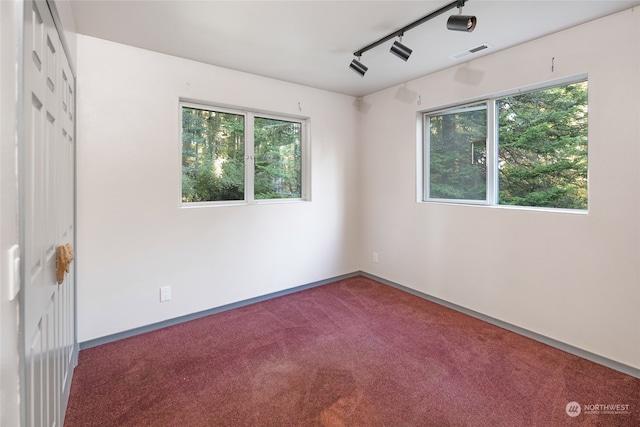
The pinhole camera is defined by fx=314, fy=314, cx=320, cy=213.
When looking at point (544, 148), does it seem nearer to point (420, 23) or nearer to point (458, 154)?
point (458, 154)

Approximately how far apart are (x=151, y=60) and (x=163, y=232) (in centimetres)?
151

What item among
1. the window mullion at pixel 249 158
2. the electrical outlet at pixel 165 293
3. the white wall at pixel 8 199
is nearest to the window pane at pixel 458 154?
the window mullion at pixel 249 158

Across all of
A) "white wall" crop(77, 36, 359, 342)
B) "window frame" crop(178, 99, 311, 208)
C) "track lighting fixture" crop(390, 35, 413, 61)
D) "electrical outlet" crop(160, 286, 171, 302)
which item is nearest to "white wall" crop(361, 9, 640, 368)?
"track lighting fixture" crop(390, 35, 413, 61)

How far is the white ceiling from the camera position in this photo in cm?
210

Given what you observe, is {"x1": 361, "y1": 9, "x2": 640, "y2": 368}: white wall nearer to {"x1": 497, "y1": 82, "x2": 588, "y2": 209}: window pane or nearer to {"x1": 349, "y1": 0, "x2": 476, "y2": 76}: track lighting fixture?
{"x1": 497, "y1": 82, "x2": 588, "y2": 209}: window pane

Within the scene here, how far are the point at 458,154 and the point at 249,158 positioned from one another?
2.24 m

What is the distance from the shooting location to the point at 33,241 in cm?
104

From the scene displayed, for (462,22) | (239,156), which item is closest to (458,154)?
(462,22)

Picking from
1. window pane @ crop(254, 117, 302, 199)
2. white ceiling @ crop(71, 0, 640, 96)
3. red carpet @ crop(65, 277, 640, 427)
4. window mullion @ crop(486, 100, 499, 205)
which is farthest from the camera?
window pane @ crop(254, 117, 302, 199)

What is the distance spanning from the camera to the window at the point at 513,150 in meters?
2.53

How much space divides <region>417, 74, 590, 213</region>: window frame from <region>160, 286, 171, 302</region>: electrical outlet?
2780 mm

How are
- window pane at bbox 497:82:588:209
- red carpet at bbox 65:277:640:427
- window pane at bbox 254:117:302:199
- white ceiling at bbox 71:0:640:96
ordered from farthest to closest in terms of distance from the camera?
1. window pane at bbox 254:117:302:199
2. window pane at bbox 497:82:588:209
3. white ceiling at bbox 71:0:640:96
4. red carpet at bbox 65:277:640:427

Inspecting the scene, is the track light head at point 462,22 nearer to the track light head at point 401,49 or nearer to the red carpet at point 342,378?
the track light head at point 401,49

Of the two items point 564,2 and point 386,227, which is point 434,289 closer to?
point 386,227
